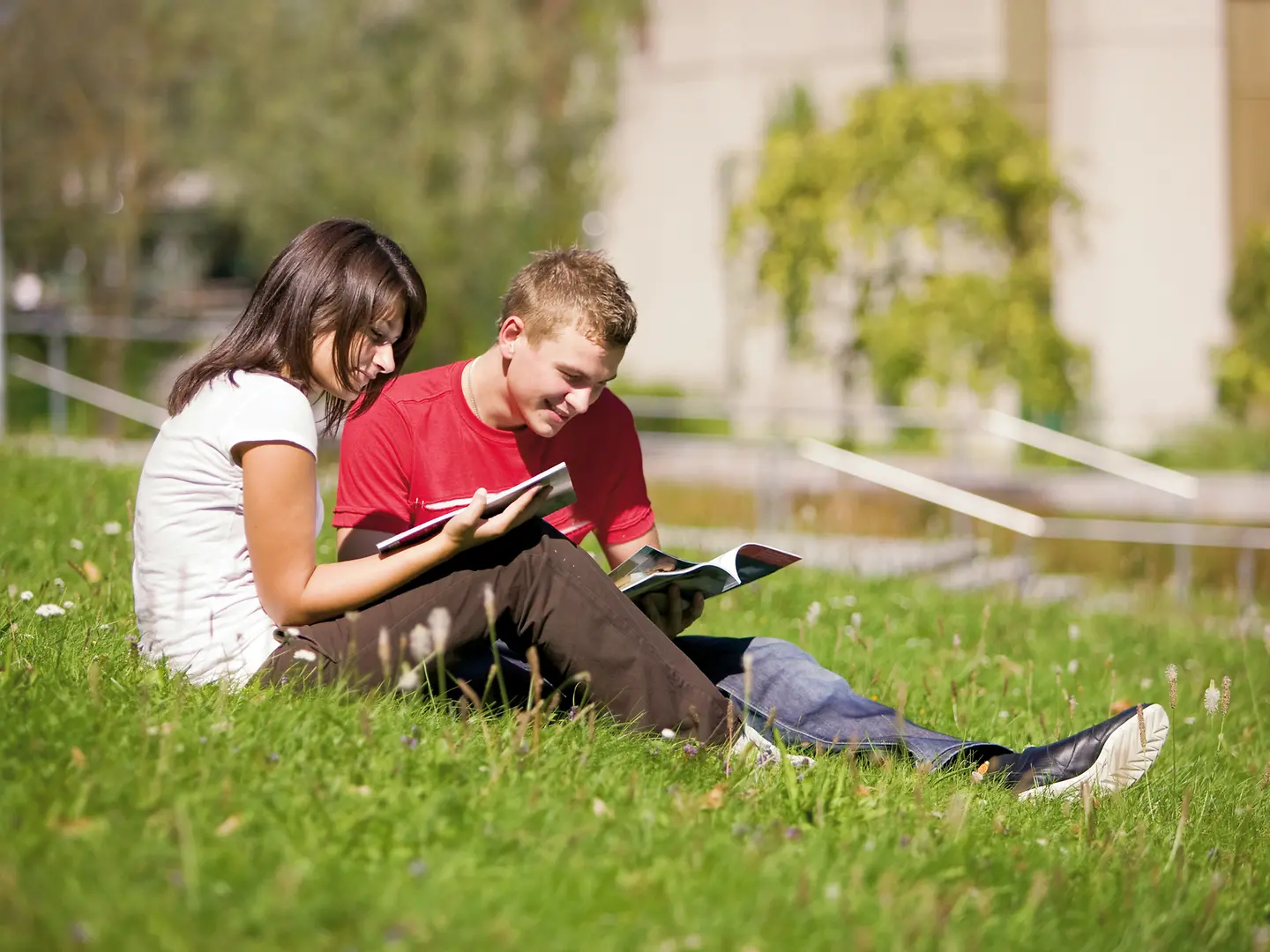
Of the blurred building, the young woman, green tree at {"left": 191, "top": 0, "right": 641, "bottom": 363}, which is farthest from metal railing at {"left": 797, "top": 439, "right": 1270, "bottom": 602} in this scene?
the blurred building

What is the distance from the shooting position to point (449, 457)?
12.4 ft

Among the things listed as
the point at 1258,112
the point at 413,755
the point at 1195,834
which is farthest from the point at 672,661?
the point at 1258,112

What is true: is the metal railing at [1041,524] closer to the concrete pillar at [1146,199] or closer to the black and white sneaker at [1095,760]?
the black and white sneaker at [1095,760]

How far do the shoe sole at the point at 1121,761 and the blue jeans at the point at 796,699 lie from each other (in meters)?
0.21

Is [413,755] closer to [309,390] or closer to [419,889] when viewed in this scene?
[419,889]

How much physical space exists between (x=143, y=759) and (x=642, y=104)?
79.1 feet

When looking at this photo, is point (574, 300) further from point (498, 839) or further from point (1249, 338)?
point (1249, 338)

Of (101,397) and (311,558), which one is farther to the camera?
(101,397)

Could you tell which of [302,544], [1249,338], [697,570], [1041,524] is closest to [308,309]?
[302,544]

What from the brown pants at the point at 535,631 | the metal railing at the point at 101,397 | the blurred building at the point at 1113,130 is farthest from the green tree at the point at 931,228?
the brown pants at the point at 535,631

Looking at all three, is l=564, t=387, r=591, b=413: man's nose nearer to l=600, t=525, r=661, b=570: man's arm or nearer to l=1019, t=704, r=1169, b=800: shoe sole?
l=600, t=525, r=661, b=570: man's arm

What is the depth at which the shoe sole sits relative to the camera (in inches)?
138

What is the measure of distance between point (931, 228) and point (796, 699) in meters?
15.9

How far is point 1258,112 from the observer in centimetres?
2202
